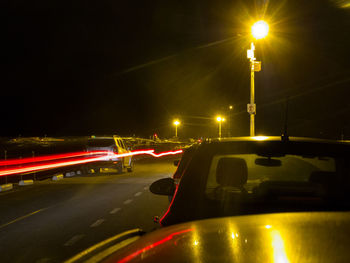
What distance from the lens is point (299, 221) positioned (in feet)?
7.59

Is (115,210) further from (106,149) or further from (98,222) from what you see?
Result: (106,149)

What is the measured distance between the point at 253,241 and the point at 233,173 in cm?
145

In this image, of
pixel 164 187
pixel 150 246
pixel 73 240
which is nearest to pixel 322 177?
pixel 164 187

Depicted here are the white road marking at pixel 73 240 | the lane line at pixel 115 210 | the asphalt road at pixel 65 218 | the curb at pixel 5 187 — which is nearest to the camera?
the asphalt road at pixel 65 218

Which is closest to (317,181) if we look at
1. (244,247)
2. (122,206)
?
(244,247)

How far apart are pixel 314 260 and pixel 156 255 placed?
2.42ft

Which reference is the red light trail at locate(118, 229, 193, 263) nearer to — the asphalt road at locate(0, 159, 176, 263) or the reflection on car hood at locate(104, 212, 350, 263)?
the reflection on car hood at locate(104, 212, 350, 263)

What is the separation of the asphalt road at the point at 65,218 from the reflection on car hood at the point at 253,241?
407cm

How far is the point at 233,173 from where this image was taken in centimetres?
341

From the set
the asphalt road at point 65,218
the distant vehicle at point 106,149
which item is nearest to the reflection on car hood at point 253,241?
the asphalt road at point 65,218

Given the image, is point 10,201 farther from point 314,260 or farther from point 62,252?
point 314,260

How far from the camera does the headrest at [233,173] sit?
3.41 metres

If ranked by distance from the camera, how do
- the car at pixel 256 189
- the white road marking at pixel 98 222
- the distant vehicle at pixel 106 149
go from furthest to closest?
the distant vehicle at pixel 106 149 < the white road marking at pixel 98 222 < the car at pixel 256 189

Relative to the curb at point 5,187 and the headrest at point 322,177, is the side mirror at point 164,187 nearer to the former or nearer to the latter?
the headrest at point 322,177
